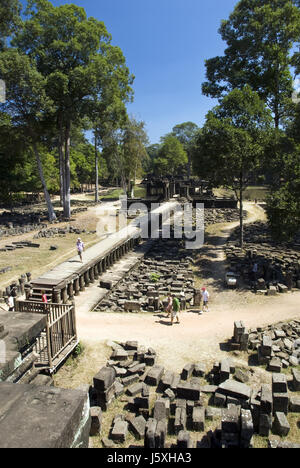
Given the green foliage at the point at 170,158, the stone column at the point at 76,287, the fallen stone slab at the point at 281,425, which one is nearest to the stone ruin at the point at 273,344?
the fallen stone slab at the point at 281,425

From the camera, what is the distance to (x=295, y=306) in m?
15.3

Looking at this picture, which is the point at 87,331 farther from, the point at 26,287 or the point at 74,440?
the point at 74,440

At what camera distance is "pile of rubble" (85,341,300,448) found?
6.69 m

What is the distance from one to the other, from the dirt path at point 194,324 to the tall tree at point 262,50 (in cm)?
2012

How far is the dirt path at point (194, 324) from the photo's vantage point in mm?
10953

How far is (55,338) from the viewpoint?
29.6ft

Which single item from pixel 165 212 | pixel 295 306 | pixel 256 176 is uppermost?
pixel 256 176

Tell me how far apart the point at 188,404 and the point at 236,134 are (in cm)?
1979

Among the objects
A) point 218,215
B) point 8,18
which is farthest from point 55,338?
point 8,18

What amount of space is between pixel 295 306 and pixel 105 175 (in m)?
74.3

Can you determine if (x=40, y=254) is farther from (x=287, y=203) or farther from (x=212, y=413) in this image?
(x=212, y=413)

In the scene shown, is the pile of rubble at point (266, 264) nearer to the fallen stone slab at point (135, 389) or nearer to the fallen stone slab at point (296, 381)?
the fallen stone slab at point (296, 381)

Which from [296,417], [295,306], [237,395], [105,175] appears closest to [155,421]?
[237,395]
